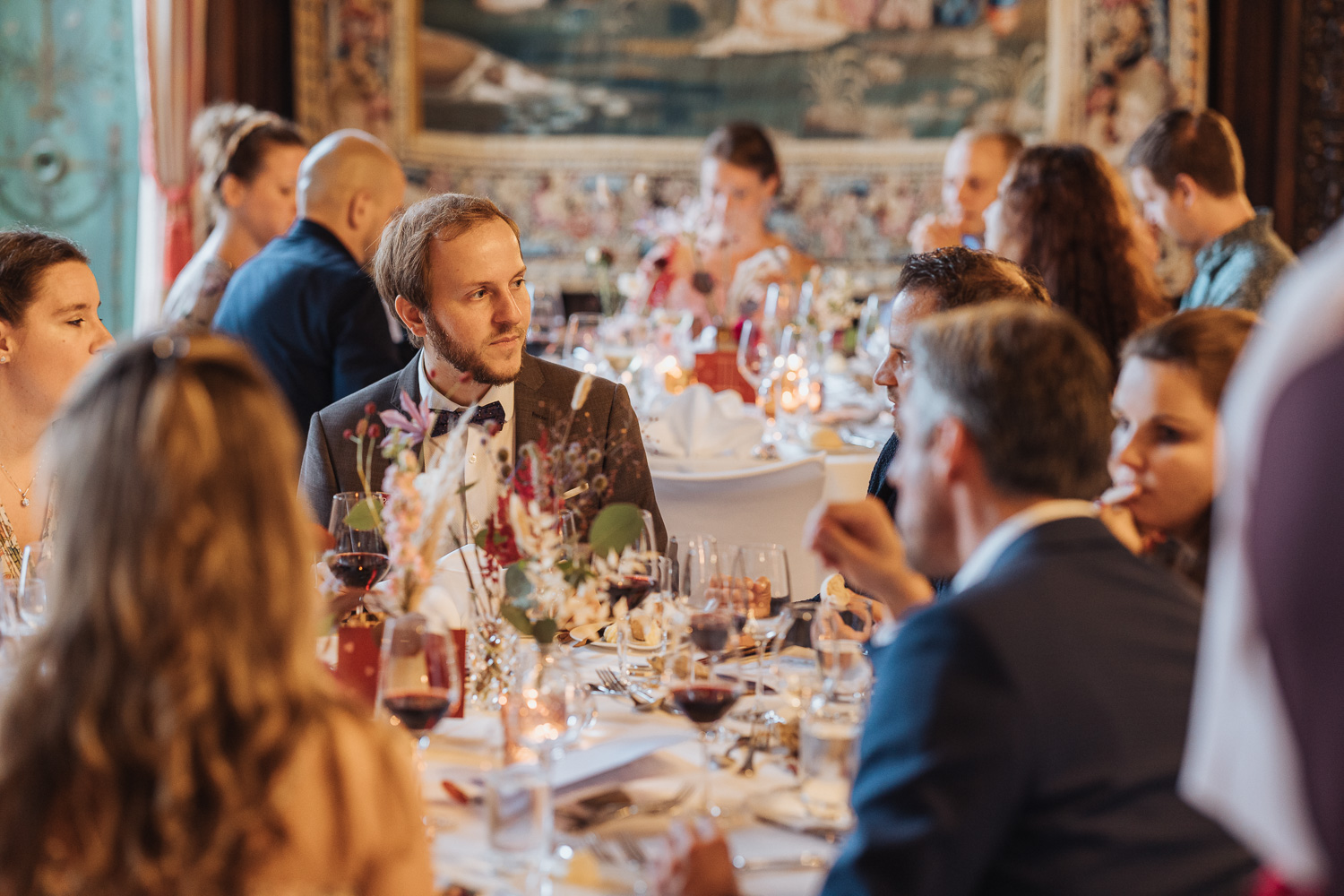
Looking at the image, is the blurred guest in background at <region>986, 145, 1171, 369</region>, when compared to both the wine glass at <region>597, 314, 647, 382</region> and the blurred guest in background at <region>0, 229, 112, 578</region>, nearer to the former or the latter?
the wine glass at <region>597, 314, 647, 382</region>

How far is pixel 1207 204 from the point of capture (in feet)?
14.3

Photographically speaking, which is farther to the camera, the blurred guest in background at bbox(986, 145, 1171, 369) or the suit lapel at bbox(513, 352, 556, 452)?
the blurred guest in background at bbox(986, 145, 1171, 369)

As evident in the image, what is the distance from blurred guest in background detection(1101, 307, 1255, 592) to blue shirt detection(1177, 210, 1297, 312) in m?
2.44

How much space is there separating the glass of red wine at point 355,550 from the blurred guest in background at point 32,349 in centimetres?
86

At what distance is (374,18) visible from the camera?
7273 mm

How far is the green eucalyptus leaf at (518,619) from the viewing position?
178 centimetres

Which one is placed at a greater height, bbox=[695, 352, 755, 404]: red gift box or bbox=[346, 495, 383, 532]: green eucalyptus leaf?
bbox=[346, 495, 383, 532]: green eucalyptus leaf

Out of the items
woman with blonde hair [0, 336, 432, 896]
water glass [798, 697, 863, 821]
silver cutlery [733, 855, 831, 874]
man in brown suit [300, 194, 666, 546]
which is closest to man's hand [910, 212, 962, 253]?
man in brown suit [300, 194, 666, 546]

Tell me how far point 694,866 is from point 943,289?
4.47 feet

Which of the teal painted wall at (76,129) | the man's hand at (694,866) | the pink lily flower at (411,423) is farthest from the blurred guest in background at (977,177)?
the man's hand at (694,866)

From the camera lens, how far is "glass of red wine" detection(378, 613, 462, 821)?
1.58 metres

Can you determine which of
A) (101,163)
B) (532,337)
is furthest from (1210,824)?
(101,163)

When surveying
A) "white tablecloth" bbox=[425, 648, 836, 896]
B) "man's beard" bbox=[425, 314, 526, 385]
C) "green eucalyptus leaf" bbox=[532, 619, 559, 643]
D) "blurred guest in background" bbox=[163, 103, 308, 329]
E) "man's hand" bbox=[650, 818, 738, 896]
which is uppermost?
"blurred guest in background" bbox=[163, 103, 308, 329]

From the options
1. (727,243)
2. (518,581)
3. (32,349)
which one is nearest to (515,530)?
(518,581)
